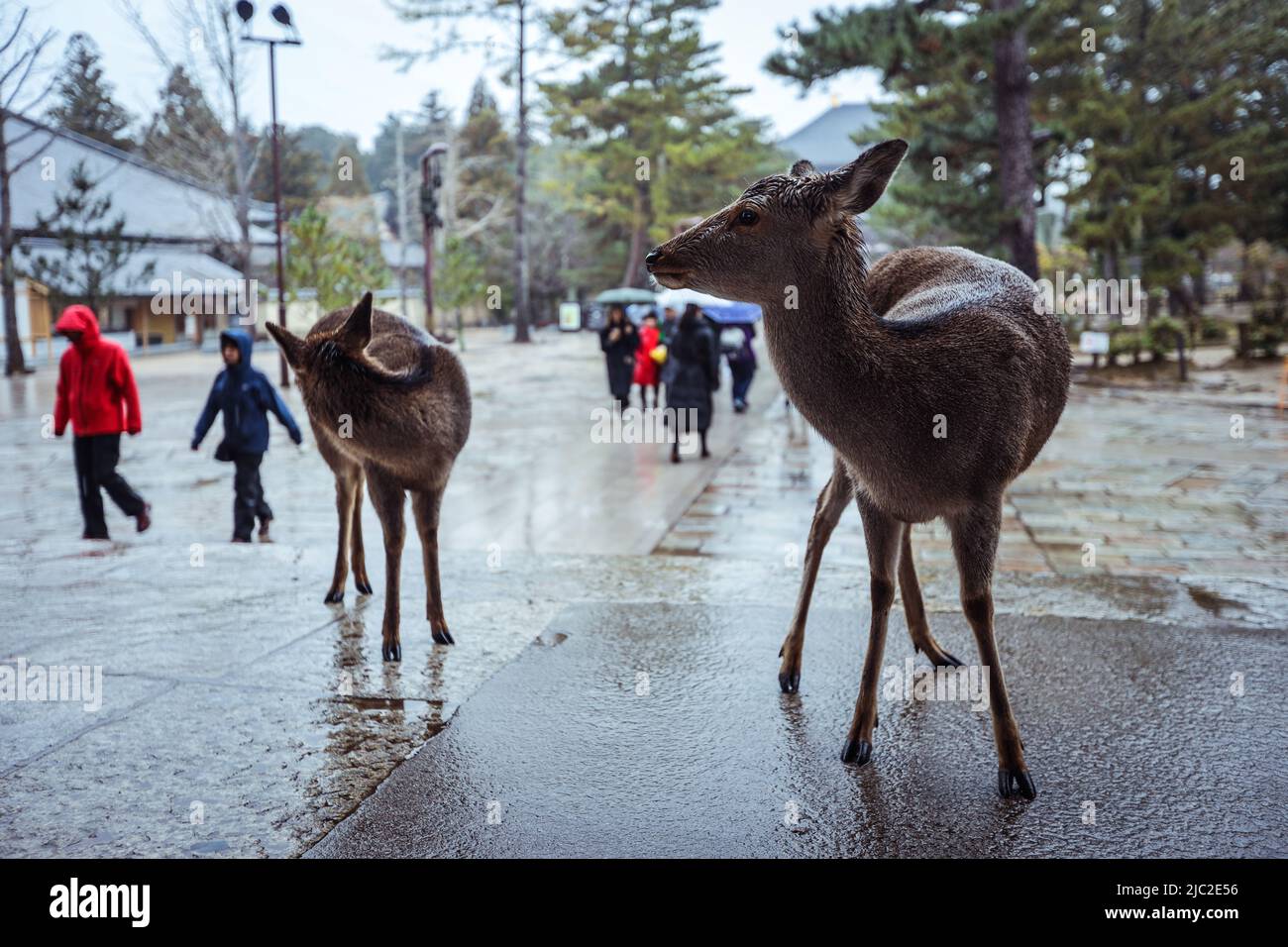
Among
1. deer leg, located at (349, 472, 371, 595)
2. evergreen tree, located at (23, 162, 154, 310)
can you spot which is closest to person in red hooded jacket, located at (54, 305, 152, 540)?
deer leg, located at (349, 472, 371, 595)

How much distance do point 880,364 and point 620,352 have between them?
40.6 ft

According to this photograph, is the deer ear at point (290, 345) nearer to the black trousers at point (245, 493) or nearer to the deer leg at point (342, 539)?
the deer leg at point (342, 539)

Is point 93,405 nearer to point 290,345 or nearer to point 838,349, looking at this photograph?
point 290,345

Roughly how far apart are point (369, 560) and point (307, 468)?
550 centimetres

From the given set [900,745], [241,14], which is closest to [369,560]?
[900,745]

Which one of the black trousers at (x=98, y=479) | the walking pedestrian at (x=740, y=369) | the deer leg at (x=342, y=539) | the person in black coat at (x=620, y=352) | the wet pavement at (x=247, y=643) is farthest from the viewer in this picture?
the walking pedestrian at (x=740, y=369)

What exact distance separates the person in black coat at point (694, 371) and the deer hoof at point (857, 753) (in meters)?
8.31

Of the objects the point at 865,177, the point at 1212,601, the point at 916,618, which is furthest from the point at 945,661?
the point at 865,177

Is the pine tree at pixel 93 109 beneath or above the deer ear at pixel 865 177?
above

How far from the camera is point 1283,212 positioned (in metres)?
23.7

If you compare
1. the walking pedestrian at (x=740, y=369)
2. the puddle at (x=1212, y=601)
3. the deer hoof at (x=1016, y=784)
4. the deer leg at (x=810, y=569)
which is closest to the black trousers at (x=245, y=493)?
the deer leg at (x=810, y=569)

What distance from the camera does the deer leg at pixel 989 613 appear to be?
121 inches

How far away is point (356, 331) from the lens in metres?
4.00

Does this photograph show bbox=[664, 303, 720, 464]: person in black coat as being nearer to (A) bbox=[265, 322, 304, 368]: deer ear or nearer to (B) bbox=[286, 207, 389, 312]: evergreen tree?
(A) bbox=[265, 322, 304, 368]: deer ear
